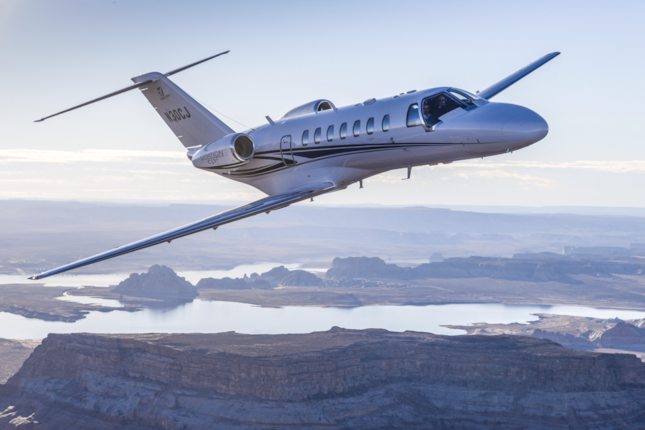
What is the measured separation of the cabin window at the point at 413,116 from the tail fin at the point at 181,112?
16417 millimetres

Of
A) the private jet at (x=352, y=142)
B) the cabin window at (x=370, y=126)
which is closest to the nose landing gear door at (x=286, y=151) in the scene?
the private jet at (x=352, y=142)

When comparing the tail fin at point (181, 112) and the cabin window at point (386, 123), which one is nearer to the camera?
the cabin window at point (386, 123)

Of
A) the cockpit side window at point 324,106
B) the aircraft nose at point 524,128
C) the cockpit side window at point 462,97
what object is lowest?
the aircraft nose at point 524,128

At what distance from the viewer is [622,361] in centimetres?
11744

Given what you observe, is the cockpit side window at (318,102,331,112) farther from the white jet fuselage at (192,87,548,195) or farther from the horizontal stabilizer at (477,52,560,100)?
the horizontal stabilizer at (477,52,560,100)

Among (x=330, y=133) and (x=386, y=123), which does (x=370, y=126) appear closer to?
(x=386, y=123)

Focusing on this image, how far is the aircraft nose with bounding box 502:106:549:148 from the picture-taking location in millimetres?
23125

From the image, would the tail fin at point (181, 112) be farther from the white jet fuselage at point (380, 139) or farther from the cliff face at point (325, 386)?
the cliff face at point (325, 386)

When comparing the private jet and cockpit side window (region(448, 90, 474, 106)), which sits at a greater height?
cockpit side window (region(448, 90, 474, 106))

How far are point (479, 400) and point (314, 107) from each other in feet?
324

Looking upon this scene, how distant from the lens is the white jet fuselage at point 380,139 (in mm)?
24297

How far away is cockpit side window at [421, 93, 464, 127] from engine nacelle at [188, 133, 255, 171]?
36.2ft

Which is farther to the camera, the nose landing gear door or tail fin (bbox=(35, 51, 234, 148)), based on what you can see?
tail fin (bbox=(35, 51, 234, 148))

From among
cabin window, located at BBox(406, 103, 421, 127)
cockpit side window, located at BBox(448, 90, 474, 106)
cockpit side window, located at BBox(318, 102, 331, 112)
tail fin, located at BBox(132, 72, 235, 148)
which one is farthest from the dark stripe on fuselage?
tail fin, located at BBox(132, 72, 235, 148)
